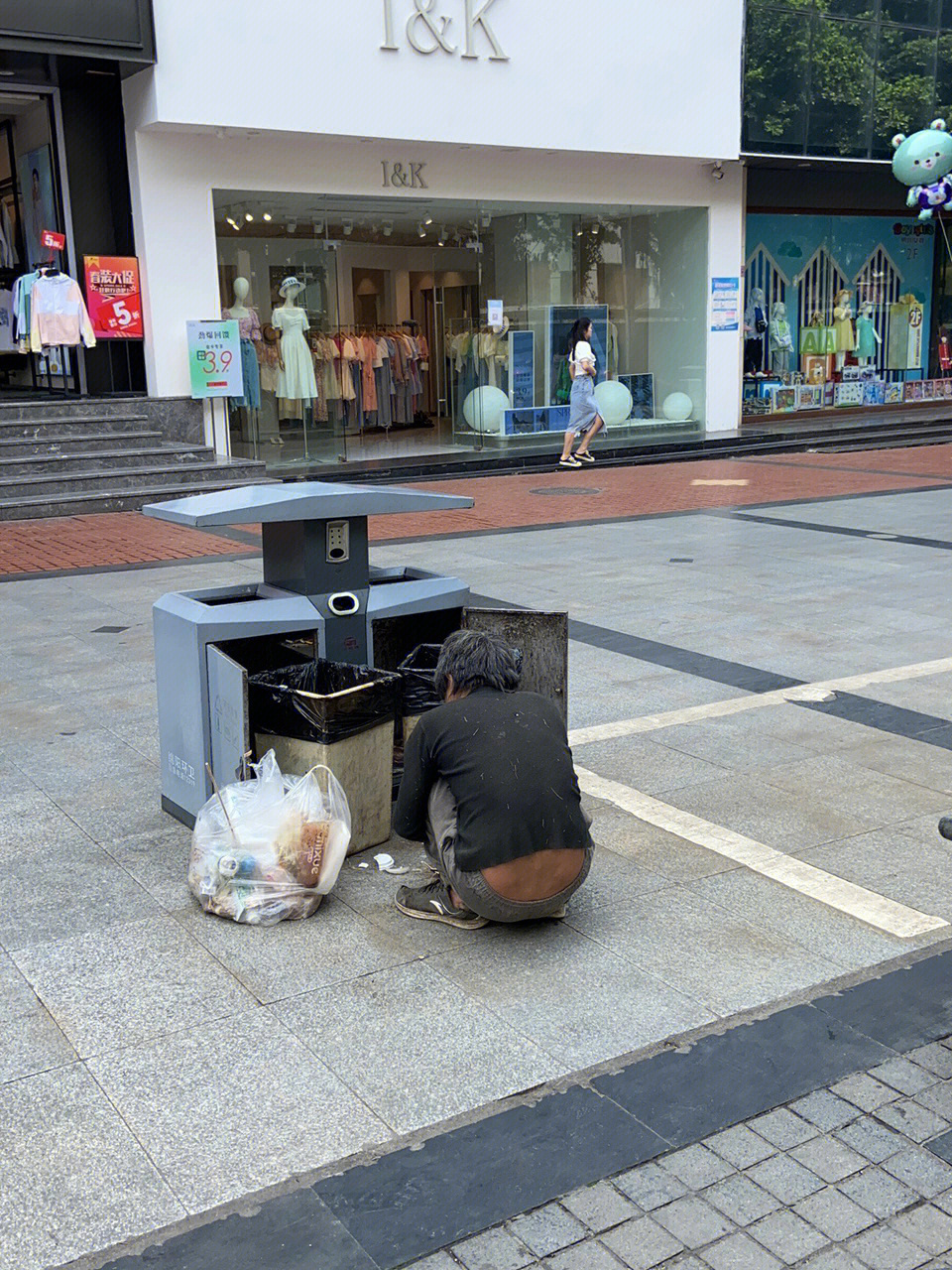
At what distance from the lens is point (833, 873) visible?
15.9 ft

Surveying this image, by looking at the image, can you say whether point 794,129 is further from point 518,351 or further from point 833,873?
point 833,873

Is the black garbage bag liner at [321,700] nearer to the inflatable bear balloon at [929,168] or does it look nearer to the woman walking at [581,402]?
the woman walking at [581,402]

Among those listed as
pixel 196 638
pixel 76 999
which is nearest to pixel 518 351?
pixel 196 638

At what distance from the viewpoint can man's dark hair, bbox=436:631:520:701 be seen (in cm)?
438

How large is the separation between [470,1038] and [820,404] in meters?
22.0

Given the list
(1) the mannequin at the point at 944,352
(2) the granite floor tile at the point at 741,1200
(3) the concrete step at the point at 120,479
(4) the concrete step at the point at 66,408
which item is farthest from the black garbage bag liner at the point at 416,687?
(1) the mannequin at the point at 944,352

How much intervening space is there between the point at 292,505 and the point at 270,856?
137 cm

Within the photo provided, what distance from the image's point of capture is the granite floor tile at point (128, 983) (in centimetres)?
382

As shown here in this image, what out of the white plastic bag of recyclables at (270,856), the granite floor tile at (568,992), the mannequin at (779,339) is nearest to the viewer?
the granite floor tile at (568,992)

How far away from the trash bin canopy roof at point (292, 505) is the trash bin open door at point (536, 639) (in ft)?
1.68

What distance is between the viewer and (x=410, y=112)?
1689cm

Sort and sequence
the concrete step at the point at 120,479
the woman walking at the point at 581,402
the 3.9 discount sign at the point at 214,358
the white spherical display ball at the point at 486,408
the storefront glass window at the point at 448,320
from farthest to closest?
the white spherical display ball at the point at 486,408
the storefront glass window at the point at 448,320
the woman walking at the point at 581,402
the 3.9 discount sign at the point at 214,358
the concrete step at the point at 120,479

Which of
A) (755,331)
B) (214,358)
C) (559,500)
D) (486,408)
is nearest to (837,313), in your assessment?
(755,331)

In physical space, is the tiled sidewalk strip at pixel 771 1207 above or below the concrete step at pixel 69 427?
below
